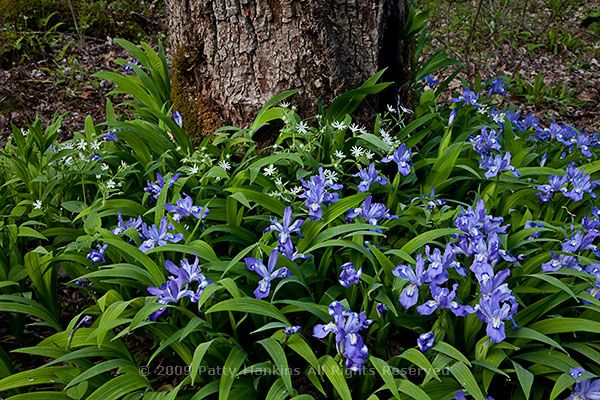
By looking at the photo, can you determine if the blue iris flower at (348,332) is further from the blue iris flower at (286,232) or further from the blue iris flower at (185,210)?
the blue iris flower at (185,210)

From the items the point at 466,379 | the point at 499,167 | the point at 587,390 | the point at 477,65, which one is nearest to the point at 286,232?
the point at 466,379

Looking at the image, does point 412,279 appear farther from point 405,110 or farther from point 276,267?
point 405,110

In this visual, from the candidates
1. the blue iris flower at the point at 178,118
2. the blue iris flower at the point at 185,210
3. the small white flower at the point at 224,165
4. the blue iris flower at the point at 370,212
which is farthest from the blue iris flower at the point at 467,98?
the blue iris flower at the point at 185,210

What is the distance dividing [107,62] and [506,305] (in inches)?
163

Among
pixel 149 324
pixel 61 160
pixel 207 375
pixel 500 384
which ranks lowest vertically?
pixel 500 384

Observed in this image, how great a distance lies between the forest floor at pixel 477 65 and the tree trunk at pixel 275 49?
1.12 metres

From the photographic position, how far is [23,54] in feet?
15.9

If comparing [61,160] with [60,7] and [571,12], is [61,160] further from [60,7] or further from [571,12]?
[571,12]

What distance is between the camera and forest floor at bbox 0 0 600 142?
14.5 ft

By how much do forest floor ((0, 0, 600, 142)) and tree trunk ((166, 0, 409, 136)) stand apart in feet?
3.69

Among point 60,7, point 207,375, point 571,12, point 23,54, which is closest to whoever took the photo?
point 207,375

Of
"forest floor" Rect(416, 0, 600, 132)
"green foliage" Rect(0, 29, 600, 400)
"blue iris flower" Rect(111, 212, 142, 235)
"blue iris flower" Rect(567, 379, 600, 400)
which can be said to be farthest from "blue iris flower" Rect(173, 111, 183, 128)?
"forest floor" Rect(416, 0, 600, 132)

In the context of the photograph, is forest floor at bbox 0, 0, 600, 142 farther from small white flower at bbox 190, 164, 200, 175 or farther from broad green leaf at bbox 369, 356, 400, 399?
broad green leaf at bbox 369, 356, 400, 399

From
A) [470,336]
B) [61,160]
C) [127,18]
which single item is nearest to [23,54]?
[127,18]
